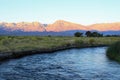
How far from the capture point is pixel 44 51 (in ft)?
238

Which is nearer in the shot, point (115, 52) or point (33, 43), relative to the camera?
point (115, 52)

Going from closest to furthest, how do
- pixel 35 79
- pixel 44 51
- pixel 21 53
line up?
pixel 35 79 → pixel 21 53 → pixel 44 51

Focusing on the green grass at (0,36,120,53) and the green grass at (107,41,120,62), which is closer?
the green grass at (107,41,120,62)

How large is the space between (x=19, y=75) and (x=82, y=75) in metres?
7.33

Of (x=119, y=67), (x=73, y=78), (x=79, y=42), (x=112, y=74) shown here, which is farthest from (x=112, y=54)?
(x=79, y=42)

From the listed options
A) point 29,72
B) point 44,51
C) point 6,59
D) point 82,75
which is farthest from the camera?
point 44,51

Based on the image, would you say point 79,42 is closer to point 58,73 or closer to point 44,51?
point 44,51

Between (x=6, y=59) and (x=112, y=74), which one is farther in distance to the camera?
(x=6, y=59)

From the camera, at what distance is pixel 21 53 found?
64000mm

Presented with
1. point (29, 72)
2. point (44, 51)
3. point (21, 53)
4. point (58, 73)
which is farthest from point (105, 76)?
point (44, 51)

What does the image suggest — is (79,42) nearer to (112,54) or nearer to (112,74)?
(112,54)

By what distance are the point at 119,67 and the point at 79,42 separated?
59256mm

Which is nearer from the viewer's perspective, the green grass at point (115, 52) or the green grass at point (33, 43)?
the green grass at point (115, 52)

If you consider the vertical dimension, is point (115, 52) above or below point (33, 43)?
below
